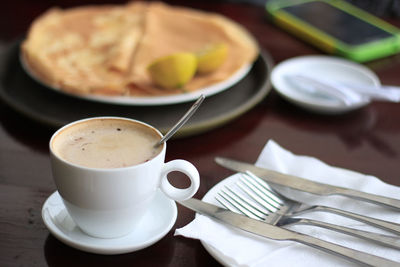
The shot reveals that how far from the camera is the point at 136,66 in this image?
100 centimetres

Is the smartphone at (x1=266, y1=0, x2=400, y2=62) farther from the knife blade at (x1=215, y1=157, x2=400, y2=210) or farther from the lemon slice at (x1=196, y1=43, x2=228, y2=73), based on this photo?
the knife blade at (x1=215, y1=157, x2=400, y2=210)

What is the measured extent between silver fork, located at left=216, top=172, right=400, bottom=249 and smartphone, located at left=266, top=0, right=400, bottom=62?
0.61m

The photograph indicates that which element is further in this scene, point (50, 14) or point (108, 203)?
point (50, 14)

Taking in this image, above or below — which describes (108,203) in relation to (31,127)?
above

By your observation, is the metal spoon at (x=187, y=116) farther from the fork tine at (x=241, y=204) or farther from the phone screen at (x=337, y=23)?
the phone screen at (x=337, y=23)

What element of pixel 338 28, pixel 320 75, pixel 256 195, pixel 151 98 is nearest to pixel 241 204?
pixel 256 195

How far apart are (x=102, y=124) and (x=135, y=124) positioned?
39 millimetres

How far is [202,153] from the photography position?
82cm

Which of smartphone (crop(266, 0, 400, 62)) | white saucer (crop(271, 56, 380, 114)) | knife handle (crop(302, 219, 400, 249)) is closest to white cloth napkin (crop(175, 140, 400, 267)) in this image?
knife handle (crop(302, 219, 400, 249))

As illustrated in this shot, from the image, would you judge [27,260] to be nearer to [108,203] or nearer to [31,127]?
[108,203]

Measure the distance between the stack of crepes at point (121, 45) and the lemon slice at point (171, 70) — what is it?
0.01 m

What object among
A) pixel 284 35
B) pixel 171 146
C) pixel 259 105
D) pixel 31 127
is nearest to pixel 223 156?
pixel 171 146

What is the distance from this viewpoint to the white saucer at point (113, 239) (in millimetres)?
567

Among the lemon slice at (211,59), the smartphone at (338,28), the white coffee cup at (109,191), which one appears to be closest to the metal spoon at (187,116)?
the white coffee cup at (109,191)
